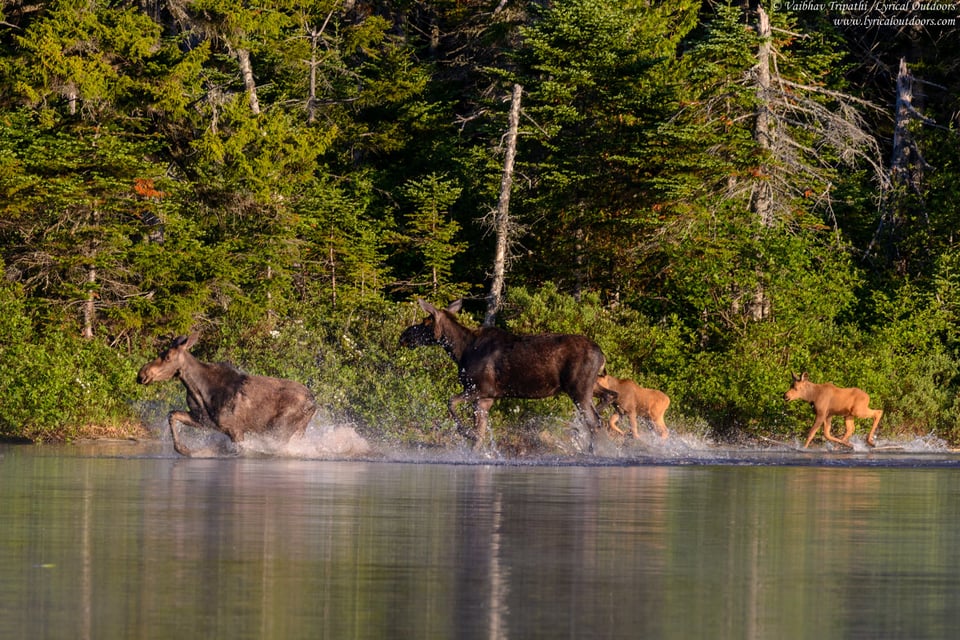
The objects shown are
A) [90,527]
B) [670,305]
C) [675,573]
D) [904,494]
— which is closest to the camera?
[675,573]

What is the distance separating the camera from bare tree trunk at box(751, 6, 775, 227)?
37688mm

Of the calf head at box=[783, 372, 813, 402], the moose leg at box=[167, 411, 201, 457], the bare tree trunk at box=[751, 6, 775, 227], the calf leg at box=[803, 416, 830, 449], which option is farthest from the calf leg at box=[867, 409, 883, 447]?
the moose leg at box=[167, 411, 201, 457]

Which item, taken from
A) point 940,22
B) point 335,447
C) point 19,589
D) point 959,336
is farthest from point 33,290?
point 19,589

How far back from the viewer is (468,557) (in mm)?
11500

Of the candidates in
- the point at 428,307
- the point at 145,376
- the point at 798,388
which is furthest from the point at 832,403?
the point at 145,376

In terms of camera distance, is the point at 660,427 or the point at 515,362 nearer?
the point at 515,362

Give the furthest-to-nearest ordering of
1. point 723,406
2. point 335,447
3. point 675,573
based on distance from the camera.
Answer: point 723,406 < point 335,447 < point 675,573

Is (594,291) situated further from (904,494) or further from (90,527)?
(90,527)

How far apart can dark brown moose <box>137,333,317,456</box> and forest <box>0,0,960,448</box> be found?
4914mm

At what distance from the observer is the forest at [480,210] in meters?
33.7

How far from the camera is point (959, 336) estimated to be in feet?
128

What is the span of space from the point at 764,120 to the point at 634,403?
11.3 metres

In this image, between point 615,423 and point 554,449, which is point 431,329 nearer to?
point 554,449

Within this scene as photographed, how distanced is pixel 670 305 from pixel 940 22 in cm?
1125
